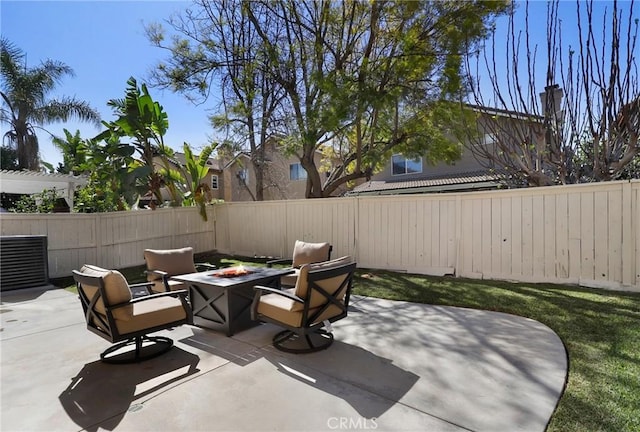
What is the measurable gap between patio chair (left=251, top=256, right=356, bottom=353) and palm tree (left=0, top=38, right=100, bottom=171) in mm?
20598

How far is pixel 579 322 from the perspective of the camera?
180 inches

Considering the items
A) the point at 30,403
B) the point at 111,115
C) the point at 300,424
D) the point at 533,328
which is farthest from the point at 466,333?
the point at 111,115

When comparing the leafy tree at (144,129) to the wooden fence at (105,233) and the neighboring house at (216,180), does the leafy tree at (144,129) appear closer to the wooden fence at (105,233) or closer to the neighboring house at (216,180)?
the wooden fence at (105,233)

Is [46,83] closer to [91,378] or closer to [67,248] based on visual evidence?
[67,248]

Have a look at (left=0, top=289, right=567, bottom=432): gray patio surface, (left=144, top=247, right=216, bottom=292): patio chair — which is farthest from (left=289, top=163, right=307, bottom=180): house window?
(left=0, top=289, right=567, bottom=432): gray patio surface

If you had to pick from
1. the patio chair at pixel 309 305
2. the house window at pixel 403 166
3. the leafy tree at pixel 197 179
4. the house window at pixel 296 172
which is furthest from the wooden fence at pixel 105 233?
the house window at pixel 296 172

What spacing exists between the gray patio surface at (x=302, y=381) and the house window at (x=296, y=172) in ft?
60.3

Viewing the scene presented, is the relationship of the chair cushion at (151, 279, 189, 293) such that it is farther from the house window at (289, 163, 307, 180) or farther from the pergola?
the house window at (289, 163, 307, 180)

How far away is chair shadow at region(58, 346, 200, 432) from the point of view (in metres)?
2.79

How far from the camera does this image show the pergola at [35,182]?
42.5 ft

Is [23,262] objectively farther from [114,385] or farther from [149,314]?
[114,385]

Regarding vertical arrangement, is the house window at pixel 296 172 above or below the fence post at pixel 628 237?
above

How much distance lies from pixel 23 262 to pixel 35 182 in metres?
8.15

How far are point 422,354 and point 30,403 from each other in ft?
12.4
